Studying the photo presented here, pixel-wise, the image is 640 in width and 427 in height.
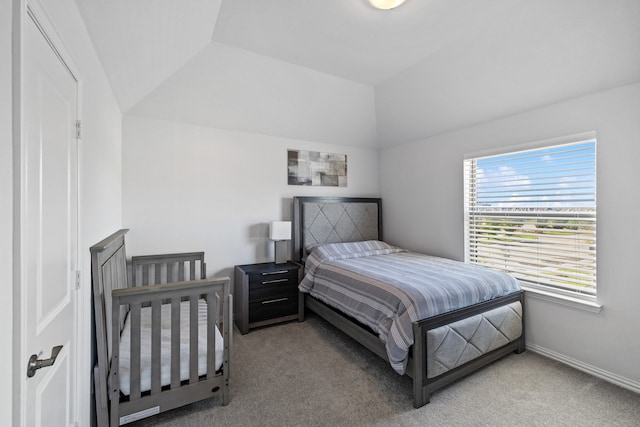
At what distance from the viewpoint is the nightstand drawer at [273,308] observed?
324 cm

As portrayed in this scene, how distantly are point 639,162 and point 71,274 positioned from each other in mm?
3775

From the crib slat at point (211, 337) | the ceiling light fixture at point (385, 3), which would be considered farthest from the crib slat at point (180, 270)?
the ceiling light fixture at point (385, 3)

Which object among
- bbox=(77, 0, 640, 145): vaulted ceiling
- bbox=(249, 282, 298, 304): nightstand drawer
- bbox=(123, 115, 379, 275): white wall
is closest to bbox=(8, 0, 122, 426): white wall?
bbox=(77, 0, 640, 145): vaulted ceiling

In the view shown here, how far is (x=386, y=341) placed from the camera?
85.7 inches

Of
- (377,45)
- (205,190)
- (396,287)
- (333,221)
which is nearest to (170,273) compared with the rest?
(205,190)

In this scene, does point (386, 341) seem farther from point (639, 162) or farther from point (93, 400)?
point (639, 162)

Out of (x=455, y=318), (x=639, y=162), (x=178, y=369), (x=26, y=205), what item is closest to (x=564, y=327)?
(x=455, y=318)

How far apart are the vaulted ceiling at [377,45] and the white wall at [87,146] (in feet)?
0.52

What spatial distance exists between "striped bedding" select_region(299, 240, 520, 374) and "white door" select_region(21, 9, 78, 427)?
6.17 ft

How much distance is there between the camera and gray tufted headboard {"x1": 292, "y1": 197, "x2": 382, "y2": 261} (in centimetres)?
392

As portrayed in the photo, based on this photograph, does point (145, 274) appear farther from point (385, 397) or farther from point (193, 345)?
point (385, 397)

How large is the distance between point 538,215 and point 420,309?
1740 mm

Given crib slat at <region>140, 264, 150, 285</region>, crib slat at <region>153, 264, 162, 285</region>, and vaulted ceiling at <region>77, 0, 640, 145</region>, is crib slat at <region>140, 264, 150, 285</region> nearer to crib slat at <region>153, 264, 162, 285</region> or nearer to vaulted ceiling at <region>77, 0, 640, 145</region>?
crib slat at <region>153, 264, 162, 285</region>

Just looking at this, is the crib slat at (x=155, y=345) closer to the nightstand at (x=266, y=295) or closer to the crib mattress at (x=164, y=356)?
the crib mattress at (x=164, y=356)
